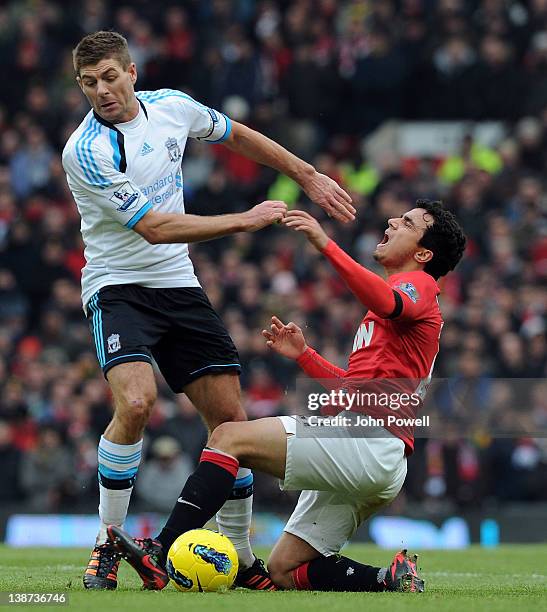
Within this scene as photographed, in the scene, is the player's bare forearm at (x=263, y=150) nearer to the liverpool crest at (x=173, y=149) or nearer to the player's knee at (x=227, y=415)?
the liverpool crest at (x=173, y=149)

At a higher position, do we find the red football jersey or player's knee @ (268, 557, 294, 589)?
the red football jersey

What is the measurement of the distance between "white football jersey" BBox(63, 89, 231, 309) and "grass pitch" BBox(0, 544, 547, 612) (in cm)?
161

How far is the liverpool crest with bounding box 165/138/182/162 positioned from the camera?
747 centimetres

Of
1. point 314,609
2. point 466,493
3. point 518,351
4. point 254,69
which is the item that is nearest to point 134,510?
point 466,493

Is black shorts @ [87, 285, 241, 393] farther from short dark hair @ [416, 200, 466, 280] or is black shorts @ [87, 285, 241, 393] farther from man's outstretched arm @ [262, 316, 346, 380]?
short dark hair @ [416, 200, 466, 280]

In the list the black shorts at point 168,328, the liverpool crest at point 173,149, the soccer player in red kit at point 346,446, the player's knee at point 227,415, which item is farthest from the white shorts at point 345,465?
the liverpool crest at point 173,149

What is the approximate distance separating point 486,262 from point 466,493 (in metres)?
3.17

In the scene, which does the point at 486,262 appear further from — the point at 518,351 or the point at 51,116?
the point at 51,116

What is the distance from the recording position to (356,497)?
681 cm

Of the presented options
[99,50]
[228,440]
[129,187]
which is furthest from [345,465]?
[99,50]

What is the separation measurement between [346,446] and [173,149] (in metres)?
1.96

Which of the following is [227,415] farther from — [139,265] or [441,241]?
[441,241]

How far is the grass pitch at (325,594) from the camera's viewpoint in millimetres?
5773

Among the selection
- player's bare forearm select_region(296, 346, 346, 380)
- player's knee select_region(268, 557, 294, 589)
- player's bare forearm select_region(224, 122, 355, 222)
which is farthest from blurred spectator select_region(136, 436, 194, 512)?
player's knee select_region(268, 557, 294, 589)
